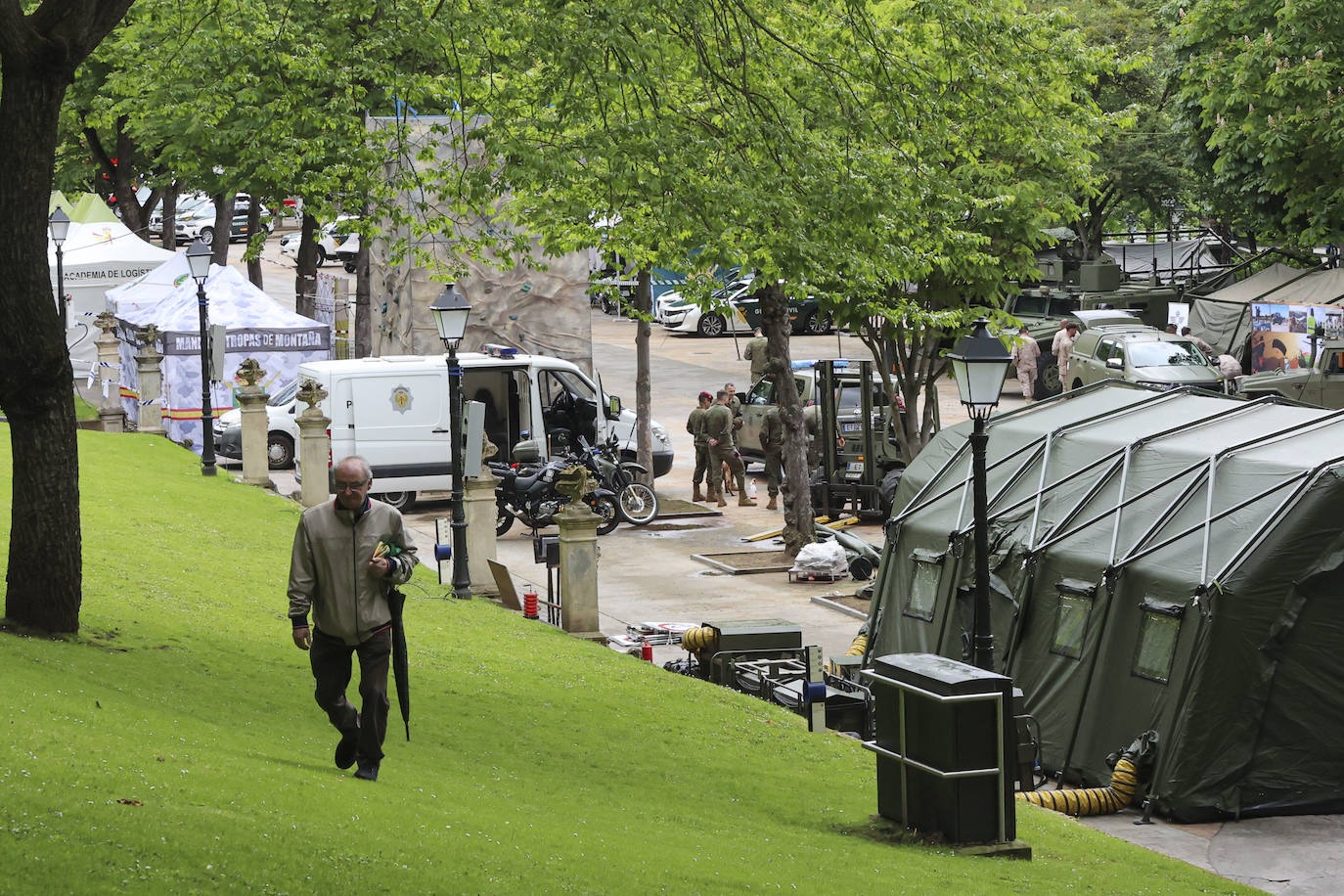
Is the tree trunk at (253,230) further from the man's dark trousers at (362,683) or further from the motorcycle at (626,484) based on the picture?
the man's dark trousers at (362,683)

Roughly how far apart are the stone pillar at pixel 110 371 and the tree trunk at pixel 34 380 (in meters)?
21.7

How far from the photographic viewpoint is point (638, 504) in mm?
25484

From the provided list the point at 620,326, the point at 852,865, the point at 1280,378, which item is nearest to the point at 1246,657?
the point at 852,865

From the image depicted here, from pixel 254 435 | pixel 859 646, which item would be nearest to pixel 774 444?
pixel 254 435

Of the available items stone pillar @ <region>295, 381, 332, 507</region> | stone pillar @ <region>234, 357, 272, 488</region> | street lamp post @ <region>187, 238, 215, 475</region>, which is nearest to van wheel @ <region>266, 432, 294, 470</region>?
stone pillar @ <region>234, 357, 272, 488</region>

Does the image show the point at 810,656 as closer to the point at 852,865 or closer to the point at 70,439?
the point at 852,865

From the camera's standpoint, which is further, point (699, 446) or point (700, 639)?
point (699, 446)

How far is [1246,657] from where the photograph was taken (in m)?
12.4

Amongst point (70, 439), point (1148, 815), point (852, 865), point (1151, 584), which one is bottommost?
point (1148, 815)

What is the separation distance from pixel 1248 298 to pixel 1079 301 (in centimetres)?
764

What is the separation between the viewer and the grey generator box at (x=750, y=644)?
1551 cm

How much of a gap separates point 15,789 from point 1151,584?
29.3 feet

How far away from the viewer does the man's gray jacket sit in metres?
8.56

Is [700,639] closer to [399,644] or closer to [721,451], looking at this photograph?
[399,644]
